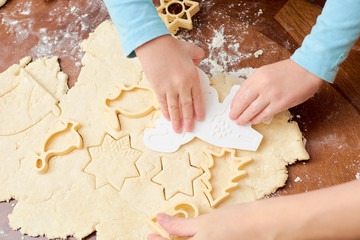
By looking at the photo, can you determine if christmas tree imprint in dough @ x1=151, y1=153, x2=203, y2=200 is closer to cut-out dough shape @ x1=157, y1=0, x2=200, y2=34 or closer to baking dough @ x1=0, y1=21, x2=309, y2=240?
baking dough @ x1=0, y1=21, x2=309, y2=240

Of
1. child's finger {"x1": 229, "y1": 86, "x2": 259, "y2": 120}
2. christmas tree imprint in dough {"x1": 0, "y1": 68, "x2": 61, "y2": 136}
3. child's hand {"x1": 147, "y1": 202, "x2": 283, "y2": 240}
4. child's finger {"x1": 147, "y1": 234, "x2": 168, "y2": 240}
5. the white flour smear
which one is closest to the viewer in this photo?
child's hand {"x1": 147, "y1": 202, "x2": 283, "y2": 240}

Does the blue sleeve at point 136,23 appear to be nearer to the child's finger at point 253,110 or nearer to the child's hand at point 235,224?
the child's finger at point 253,110

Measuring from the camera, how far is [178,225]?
2.33 feet

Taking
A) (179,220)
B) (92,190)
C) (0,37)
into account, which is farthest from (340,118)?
(0,37)

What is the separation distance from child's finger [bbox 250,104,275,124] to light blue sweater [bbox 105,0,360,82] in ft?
0.48

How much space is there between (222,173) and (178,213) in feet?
0.52

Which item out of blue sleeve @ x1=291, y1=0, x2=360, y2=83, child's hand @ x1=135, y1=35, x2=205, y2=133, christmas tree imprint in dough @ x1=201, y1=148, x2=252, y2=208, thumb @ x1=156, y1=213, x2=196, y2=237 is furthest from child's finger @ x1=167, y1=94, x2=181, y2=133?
blue sleeve @ x1=291, y1=0, x2=360, y2=83

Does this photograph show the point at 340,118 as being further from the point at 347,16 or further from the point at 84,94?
the point at 84,94

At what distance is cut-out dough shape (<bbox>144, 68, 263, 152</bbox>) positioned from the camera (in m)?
0.86

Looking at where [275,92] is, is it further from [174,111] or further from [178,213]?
[178,213]

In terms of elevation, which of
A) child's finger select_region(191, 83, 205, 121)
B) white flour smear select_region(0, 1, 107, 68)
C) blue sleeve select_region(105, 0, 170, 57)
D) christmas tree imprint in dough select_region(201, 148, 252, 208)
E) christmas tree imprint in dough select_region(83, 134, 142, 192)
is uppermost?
blue sleeve select_region(105, 0, 170, 57)

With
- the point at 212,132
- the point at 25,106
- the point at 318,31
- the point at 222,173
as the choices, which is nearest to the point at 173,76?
the point at 212,132

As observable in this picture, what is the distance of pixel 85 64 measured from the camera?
1041 millimetres

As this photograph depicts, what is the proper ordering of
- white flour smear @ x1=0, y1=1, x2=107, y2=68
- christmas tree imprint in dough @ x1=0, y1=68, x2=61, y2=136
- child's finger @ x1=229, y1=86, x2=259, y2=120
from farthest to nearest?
white flour smear @ x1=0, y1=1, x2=107, y2=68 → christmas tree imprint in dough @ x1=0, y1=68, x2=61, y2=136 → child's finger @ x1=229, y1=86, x2=259, y2=120
